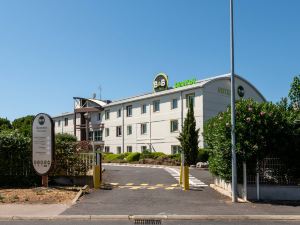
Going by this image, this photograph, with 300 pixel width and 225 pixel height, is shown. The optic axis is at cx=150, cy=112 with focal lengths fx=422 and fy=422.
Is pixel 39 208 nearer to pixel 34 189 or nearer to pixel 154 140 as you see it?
pixel 34 189

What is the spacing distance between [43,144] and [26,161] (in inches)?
A: 62.4

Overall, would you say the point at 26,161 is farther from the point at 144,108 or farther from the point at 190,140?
the point at 144,108

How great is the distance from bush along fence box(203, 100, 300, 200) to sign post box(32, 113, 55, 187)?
24.0 ft

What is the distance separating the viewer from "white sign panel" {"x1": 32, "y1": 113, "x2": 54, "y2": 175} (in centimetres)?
1825

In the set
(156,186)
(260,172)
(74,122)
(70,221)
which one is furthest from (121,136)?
(70,221)

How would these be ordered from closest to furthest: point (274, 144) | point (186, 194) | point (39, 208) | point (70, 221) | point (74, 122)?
point (70, 221)
point (39, 208)
point (274, 144)
point (186, 194)
point (74, 122)

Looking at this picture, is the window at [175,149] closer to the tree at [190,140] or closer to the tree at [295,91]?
the tree at [190,140]

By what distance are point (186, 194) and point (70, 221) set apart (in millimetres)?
6305

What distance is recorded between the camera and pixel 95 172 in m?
18.5

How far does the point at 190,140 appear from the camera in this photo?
37.9 metres

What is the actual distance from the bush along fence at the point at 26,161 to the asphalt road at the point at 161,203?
2143 mm

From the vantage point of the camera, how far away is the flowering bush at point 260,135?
15586 mm

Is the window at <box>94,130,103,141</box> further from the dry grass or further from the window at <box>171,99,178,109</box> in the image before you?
the dry grass

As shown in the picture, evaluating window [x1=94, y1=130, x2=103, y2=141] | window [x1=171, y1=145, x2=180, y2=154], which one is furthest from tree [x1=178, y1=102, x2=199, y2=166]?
window [x1=94, y1=130, x2=103, y2=141]
